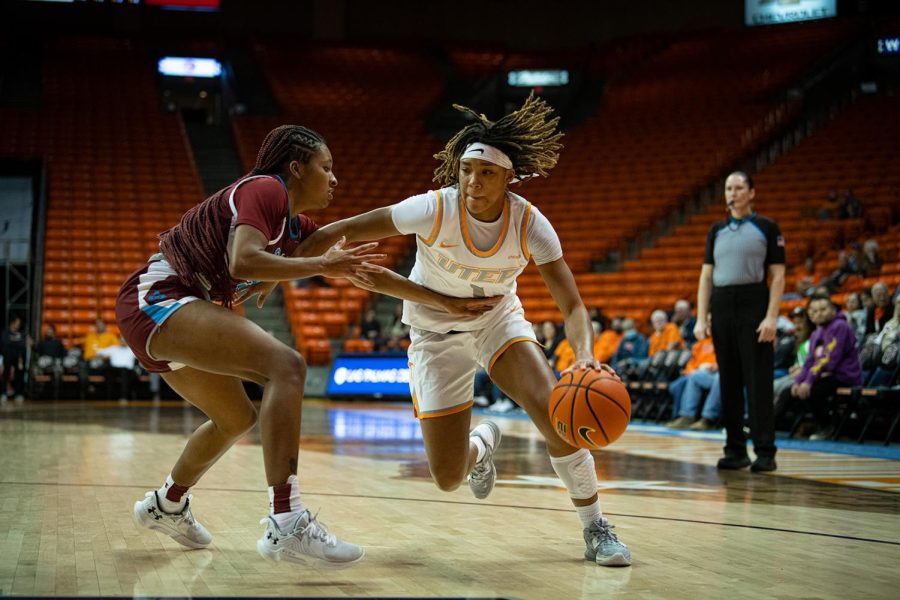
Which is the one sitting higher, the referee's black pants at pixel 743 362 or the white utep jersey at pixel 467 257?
the white utep jersey at pixel 467 257

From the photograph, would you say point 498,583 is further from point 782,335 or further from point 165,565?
point 782,335

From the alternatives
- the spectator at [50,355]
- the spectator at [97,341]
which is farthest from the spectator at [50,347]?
the spectator at [97,341]

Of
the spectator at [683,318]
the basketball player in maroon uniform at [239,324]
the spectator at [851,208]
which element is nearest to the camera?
the basketball player in maroon uniform at [239,324]

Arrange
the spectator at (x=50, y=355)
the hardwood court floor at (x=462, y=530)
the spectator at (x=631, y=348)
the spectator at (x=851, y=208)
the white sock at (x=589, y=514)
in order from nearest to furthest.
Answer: the hardwood court floor at (x=462, y=530) → the white sock at (x=589, y=514) → the spectator at (x=631, y=348) → the spectator at (x=851, y=208) → the spectator at (x=50, y=355)

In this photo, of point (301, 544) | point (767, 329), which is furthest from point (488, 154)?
point (767, 329)

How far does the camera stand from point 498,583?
3.21 metres

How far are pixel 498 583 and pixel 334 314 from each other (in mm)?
14620

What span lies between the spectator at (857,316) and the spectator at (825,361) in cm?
100

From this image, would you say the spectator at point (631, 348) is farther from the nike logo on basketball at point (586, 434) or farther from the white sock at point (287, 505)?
the white sock at point (287, 505)

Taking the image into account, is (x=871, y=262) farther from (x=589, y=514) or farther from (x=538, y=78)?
(x=538, y=78)

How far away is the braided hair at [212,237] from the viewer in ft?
11.6

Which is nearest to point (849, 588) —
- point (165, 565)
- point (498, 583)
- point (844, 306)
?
point (498, 583)

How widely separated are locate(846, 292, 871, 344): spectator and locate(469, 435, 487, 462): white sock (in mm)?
6304

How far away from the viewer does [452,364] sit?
167 inches
